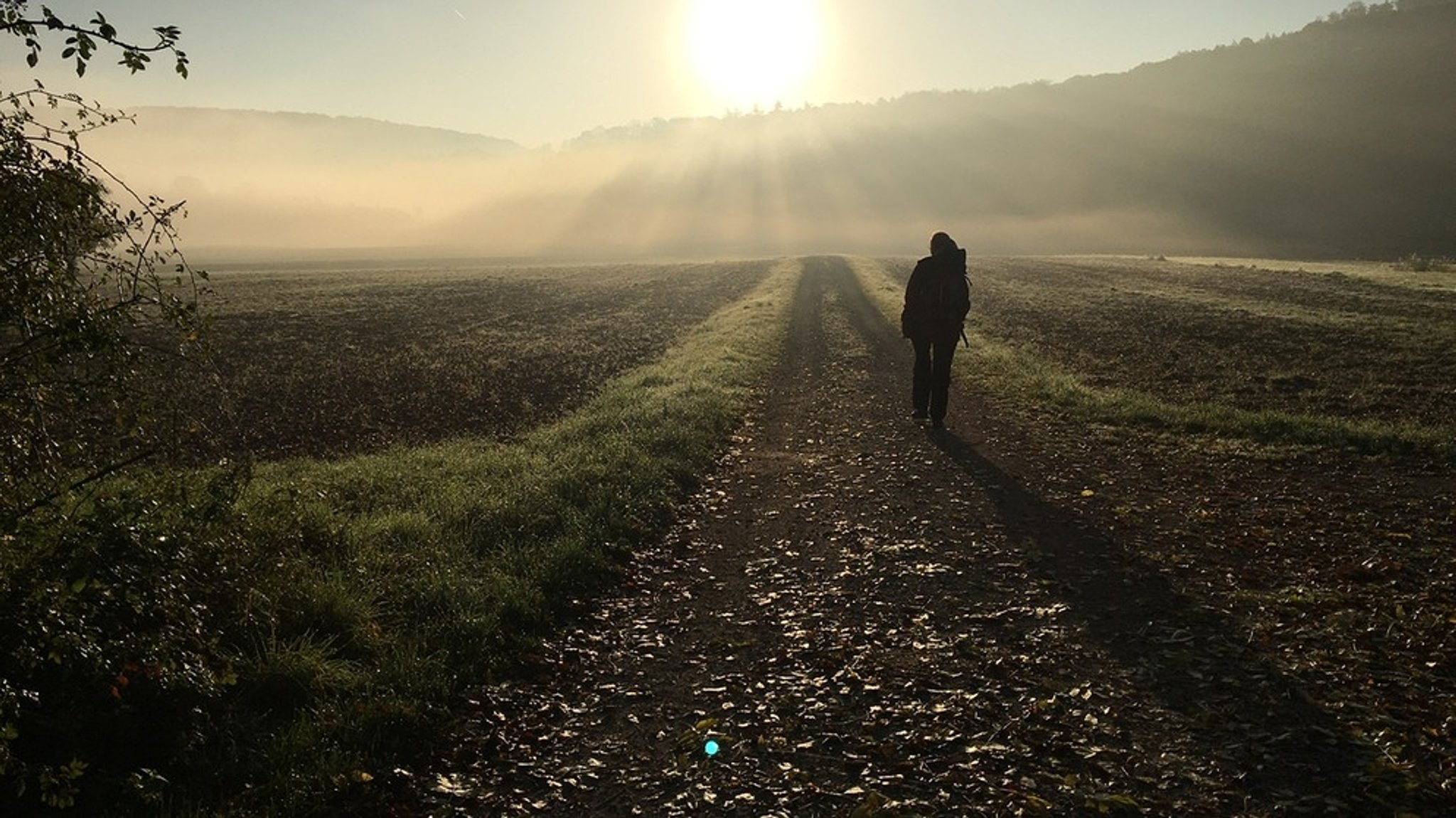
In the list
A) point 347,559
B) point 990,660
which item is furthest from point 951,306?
point 347,559

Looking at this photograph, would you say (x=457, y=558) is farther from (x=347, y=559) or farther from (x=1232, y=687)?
(x=1232, y=687)

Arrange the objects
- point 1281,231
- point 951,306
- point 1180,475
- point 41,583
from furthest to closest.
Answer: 1. point 1281,231
2. point 951,306
3. point 1180,475
4. point 41,583

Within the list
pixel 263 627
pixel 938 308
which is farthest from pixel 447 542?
pixel 938 308

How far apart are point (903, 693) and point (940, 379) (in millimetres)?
→ 10658

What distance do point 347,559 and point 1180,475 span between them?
13.5 m

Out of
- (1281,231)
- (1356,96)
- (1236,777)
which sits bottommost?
(1236,777)

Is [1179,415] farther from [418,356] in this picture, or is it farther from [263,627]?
[418,356]

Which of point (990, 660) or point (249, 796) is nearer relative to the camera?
point (249, 796)

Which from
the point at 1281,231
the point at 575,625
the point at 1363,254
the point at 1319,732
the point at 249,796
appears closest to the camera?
the point at 249,796

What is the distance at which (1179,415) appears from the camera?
1703 centimetres

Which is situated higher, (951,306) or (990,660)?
(951,306)

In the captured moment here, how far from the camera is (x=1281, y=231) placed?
141750mm

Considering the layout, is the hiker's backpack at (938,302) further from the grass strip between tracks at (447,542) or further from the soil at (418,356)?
the soil at (418,356)

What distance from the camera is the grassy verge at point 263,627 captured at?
5320 millimetres
